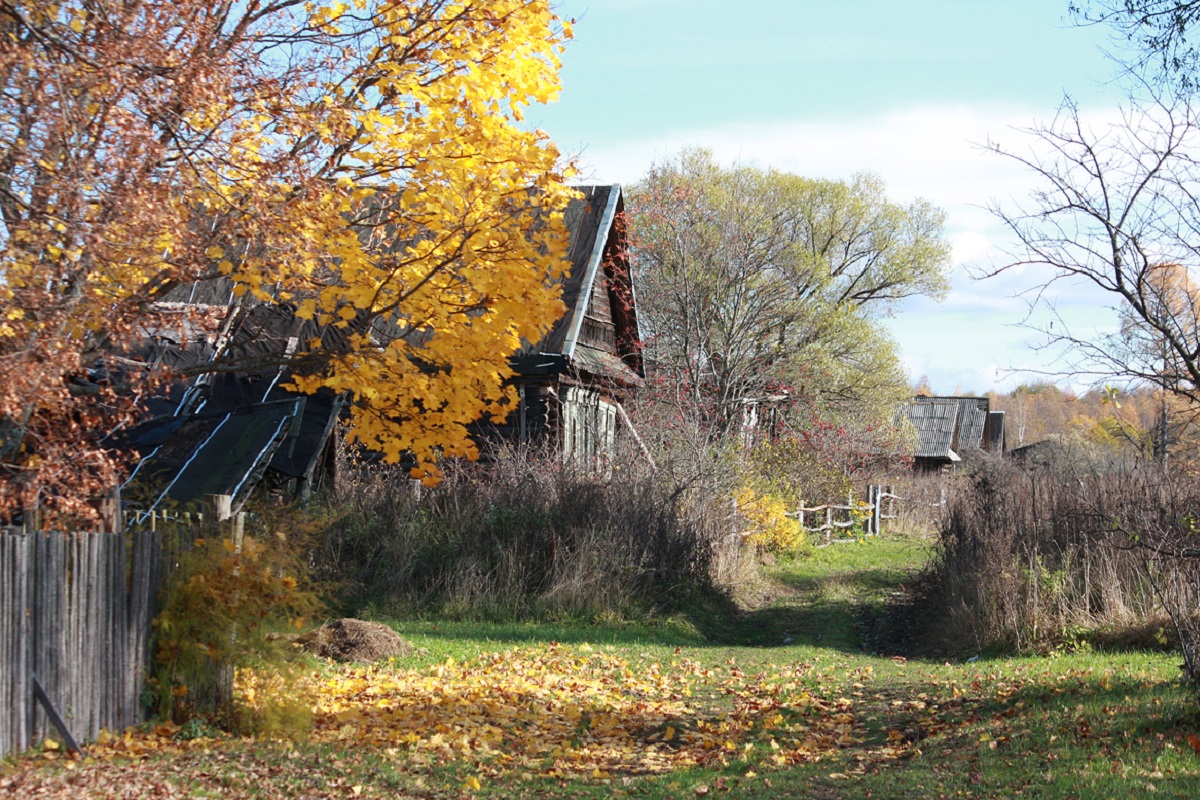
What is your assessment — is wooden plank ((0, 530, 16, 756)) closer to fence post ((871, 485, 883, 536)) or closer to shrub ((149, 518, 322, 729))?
shrub ((149, 518, 322, 729))

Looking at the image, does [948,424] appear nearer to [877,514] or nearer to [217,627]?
[877,514]

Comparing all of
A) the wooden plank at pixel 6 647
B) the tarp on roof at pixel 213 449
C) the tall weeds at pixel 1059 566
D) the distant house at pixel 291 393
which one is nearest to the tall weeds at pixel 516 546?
the distant house at pixel 291 393

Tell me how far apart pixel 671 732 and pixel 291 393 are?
1149cm

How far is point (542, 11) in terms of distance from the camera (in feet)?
29.2

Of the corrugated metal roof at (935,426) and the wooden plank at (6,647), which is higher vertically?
the corrugated metal roof at (935,426)

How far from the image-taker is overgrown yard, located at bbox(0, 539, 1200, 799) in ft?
23.1

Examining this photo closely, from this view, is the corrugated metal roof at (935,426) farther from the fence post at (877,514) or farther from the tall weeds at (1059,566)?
the tall weeds at (1059,566)

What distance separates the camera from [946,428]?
5912 centimetres

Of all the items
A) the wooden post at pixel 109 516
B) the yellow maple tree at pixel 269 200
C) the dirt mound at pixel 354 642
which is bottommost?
the dirt mound at pixel 354 642

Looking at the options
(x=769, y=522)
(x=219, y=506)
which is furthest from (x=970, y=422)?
(x=219, y=506)

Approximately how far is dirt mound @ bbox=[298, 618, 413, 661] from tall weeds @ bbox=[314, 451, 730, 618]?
3.27 metres

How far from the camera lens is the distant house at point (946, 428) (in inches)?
2287

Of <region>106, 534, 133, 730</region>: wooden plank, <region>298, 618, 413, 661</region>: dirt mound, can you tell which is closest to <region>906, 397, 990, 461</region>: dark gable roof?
<region>298, 618, 413, 661</region>: dirt mound

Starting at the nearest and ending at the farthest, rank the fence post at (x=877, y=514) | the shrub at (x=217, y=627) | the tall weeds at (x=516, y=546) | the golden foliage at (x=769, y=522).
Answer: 1. the shrub at (x=217, y=627)
2. the tall weeds at (x=516, y=546)
3. the golden foliage at (x=769, y=522)
4. the fence post at (x=877, y=514)
